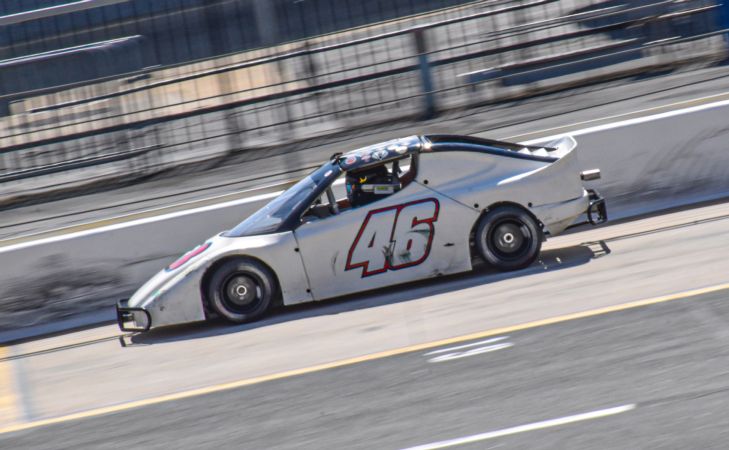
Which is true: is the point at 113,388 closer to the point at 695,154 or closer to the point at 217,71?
the point at 695,154

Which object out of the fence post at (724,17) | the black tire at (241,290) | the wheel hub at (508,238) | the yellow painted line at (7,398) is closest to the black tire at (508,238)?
the wheel hub at (508,238)

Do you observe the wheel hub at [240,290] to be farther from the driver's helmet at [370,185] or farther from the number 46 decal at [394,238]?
the driver's helmet at [370,185]

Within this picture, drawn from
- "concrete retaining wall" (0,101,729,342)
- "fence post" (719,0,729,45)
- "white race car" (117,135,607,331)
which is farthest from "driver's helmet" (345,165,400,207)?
"fence post" (719,0,729,45)

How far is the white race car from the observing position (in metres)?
8.98

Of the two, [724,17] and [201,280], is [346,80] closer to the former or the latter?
[724,17]

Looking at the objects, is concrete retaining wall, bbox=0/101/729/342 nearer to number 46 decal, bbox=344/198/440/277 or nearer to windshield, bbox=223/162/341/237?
windshield, bbox=223/162/341/237

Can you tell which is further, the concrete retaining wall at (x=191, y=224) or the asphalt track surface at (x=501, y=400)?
the concrete retaining wall at (x=191, y=224)

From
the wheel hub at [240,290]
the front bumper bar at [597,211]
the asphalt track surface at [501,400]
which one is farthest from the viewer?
the front bumper bar at [597,211]

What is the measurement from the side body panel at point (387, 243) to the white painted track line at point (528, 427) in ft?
11.5

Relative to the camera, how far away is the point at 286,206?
925 cm

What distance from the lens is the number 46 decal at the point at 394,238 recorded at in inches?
352

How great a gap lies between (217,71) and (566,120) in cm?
545

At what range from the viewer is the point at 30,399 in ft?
26.1

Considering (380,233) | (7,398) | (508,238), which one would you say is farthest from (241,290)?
(508,238)
